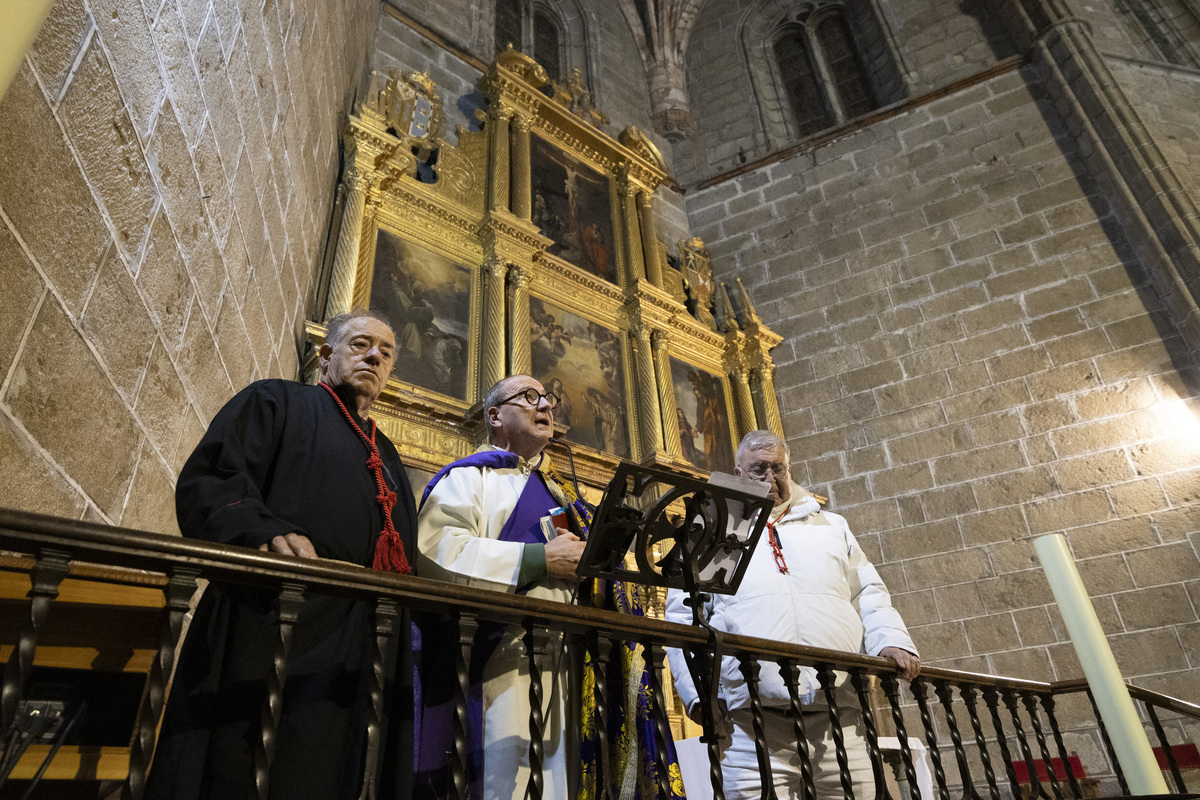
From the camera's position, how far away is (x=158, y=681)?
46.1 inches

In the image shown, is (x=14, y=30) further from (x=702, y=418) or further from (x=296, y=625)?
(x=702, y=418)

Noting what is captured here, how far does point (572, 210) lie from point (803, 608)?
5.51m

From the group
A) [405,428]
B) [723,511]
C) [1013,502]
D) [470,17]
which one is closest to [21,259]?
[723,511]

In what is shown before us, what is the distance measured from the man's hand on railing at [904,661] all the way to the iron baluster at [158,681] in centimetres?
199

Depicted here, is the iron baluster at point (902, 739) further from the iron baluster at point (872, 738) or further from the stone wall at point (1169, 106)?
the stone wall at point (1169, 106)

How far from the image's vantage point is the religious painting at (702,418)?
23.1ft

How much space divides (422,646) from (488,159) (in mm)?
5647

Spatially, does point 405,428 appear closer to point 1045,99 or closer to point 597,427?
point 597,427

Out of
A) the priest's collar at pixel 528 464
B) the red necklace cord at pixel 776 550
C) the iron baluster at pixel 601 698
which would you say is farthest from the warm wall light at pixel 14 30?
the red necklace cord at pixel 776 550

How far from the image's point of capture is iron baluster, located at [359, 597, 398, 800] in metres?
1.33

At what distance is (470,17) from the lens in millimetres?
8953

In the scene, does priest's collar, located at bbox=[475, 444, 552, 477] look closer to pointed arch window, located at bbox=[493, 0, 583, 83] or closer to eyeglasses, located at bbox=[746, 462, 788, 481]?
eyeglasses, located at bbox=[746, 462, 788, 481]

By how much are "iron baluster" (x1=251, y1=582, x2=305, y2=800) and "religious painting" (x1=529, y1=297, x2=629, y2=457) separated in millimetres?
4543

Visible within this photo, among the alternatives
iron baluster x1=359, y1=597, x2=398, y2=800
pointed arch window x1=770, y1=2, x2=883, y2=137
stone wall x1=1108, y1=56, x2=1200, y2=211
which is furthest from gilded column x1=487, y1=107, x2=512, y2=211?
stone wall x1=1108, y1=56, x2=1200, y2=211
